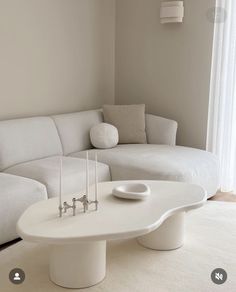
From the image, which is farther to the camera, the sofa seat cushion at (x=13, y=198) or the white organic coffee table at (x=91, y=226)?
the sofa seat cushion at (x=13, y=198)

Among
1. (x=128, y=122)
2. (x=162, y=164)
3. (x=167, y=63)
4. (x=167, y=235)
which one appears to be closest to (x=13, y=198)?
(x=167, y=235)

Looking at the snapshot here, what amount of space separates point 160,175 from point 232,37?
1.58 meters

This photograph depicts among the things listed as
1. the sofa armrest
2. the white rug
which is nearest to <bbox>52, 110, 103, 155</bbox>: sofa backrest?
the sofa armrest

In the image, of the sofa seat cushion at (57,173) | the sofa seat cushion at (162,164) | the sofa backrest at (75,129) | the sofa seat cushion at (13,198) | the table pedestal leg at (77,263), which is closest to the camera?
the table pedestal leg at (77,263)

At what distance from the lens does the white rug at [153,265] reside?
219cm

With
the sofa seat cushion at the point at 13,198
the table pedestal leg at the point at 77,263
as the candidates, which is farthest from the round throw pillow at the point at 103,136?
the table pedestal leg at the point at 77,263

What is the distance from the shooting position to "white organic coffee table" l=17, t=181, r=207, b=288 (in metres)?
1.95

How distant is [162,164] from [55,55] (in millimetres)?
1617

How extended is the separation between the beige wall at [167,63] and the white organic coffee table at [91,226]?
71.3 inches

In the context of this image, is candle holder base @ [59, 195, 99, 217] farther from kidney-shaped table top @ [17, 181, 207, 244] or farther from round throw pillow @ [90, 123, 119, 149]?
round throw pillow @ [90, 123, 119, 149]

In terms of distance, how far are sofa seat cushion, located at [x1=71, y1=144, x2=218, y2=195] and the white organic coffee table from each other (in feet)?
2.10

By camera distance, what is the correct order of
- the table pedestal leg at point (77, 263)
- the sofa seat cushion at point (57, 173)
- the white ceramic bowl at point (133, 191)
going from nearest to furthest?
the table pedestal leg at point (77, 263)
the white ceramic bowl at point (133, 191)
the sofa seat cushion at point (57, 173)

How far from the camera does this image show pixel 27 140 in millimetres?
3459

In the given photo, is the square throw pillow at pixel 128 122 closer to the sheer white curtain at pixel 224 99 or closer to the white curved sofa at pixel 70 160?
the white curved sofa at pixel 70 160
